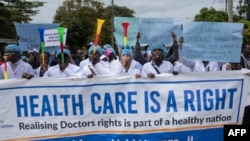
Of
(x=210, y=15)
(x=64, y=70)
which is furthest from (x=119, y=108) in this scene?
(x=210, y=15)

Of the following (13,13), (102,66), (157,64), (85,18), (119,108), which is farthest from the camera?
(85,18)

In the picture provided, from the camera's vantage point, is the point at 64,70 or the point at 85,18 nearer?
the point at 64,70

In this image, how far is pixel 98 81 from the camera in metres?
5.28

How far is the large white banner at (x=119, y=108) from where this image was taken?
17.1 ft

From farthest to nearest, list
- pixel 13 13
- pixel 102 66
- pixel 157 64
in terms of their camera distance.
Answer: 1. pixel 13 13
2. pixel 102 66
3. pixel 157 64

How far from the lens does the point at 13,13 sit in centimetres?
3347

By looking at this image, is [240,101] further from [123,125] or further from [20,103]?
[20,103]

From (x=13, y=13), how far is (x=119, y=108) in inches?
1173

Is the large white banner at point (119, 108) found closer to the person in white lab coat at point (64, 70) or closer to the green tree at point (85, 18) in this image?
the person in white lab coat at point (64, 70)

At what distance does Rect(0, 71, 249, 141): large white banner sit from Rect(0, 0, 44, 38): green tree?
86.9 feet

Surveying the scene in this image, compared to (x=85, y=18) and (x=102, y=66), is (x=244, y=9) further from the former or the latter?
(x=102, y=66)

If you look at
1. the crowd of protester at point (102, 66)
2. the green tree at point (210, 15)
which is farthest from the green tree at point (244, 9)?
the crowd of protester at point (102, 66)

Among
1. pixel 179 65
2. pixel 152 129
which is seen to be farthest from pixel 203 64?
pixel 152 129

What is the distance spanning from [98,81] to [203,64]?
207 centimetres
